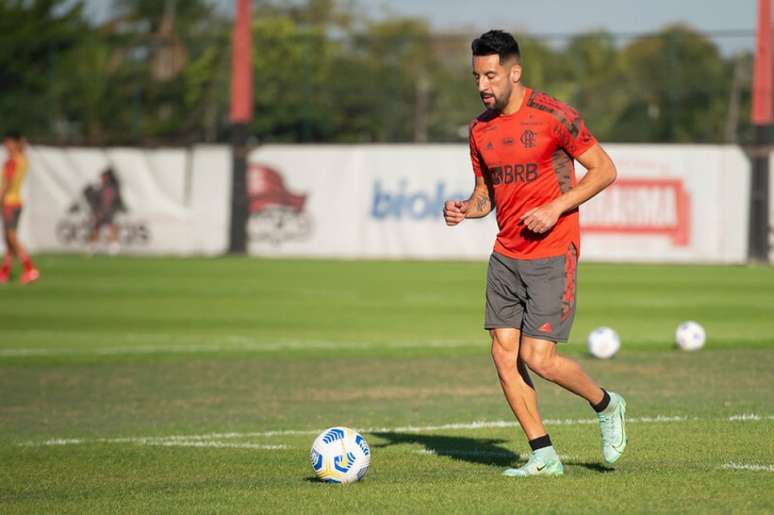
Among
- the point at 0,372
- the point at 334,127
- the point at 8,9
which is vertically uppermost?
the point at 8,9

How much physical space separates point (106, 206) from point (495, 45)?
91.8 ft

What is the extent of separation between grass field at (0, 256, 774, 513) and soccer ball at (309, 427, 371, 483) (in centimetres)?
15

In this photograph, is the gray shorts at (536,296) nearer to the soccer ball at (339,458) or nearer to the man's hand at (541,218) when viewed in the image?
the man's hand at (541,218)

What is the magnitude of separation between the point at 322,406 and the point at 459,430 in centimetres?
189

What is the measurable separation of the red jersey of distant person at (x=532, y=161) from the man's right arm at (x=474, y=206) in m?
0.26

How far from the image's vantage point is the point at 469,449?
28.7ft

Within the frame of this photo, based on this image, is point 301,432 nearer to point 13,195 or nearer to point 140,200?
point 13,195

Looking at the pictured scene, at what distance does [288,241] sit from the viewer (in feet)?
109

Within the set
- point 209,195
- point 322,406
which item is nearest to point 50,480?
point 322,406

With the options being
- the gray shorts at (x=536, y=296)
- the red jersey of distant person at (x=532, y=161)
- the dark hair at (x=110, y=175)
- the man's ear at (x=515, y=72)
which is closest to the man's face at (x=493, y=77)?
the man's ear at (x=515, y=72)

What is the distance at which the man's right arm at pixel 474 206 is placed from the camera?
7793 mm

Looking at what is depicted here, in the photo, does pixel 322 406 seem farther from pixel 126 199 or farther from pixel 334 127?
pixel 334 127

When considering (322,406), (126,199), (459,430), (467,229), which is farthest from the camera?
(126,199)

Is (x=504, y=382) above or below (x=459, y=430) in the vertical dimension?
above
